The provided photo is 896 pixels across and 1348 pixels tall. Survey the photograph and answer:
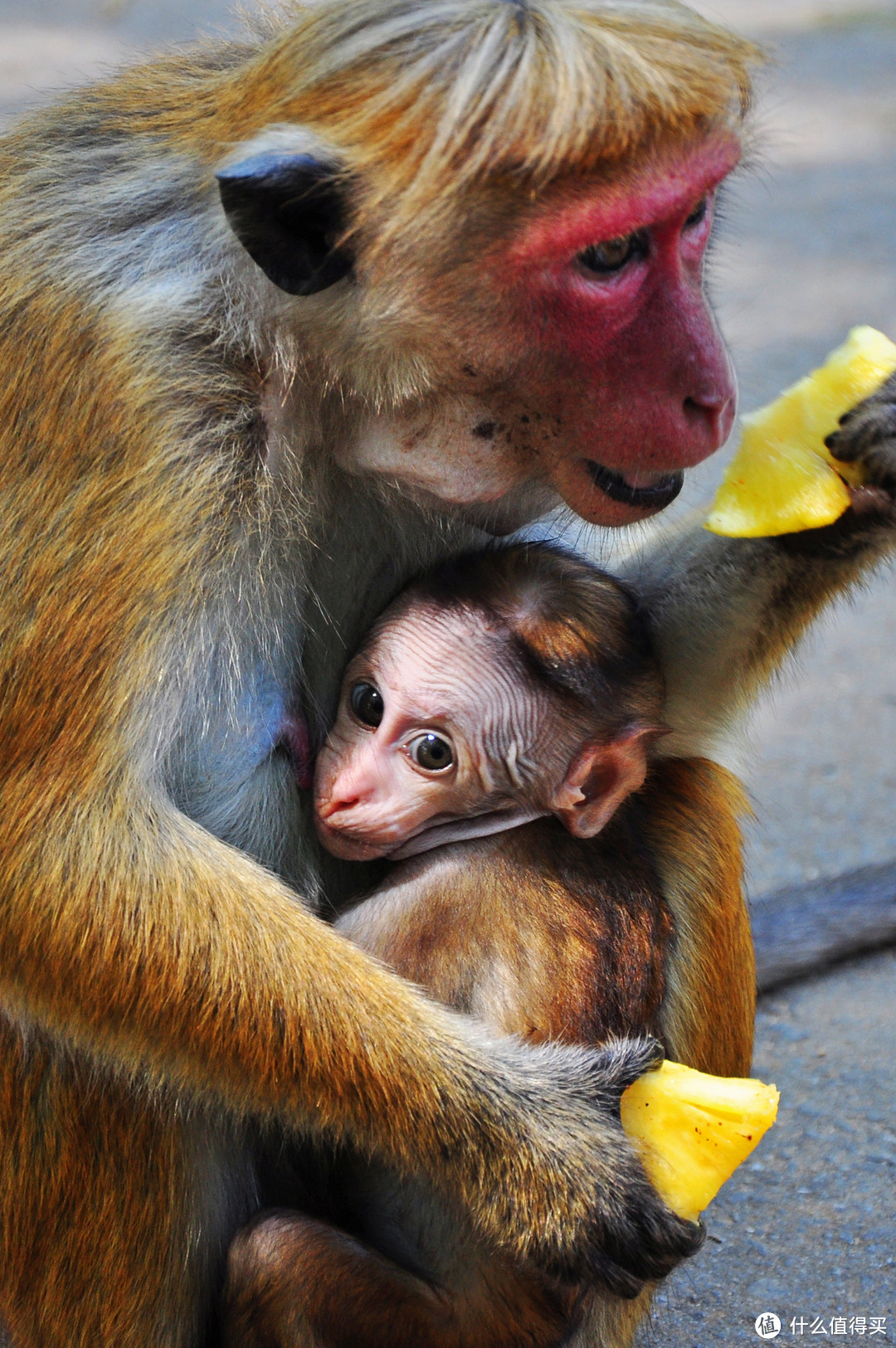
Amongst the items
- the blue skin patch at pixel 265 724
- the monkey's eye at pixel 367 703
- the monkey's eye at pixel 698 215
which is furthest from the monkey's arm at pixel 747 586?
the blue skin patch at pixel 265 724

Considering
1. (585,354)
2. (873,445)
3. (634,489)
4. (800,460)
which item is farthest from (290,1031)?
(873,445)

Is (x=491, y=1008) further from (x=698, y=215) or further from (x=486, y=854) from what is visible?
(x=698, y=215)

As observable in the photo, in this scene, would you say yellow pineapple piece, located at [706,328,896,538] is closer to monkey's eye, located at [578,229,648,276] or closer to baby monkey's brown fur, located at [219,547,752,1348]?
baby monkey's brown fur, located at [219,547,752,1348]

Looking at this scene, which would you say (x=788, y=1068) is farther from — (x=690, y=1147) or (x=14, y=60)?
(x=14, y=60)

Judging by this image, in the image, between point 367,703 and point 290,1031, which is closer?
point 290,1031

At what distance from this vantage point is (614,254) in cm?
285

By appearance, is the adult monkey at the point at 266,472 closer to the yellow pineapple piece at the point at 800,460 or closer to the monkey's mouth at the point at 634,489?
the monkey's mouth at the point at 634,489

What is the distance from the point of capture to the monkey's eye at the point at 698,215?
298cm

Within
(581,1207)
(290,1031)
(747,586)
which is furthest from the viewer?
(747,586)

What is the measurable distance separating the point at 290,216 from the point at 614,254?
1.84ft

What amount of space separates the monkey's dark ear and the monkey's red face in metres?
0.20

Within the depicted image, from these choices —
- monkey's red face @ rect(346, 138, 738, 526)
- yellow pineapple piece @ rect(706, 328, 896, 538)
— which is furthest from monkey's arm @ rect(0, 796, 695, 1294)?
yellow pineapple piece @ rect(706, 328, 896, 538)

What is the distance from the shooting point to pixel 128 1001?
9.66ft

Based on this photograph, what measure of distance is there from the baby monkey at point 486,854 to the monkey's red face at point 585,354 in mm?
400
